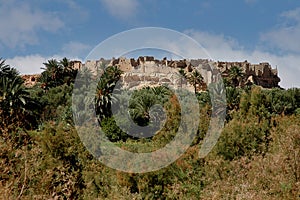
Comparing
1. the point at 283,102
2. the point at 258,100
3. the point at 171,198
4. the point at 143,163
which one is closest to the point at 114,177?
the point at 143,163

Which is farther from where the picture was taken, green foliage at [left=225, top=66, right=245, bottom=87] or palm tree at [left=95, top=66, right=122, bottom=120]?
green foliage at [left=225, top=66, right=245, bottom=87]

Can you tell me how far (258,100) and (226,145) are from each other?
6311 millimetres

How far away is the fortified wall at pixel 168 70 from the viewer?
152 ft

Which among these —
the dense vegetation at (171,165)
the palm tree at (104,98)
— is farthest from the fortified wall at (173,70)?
the dense vegetation at (171,165)

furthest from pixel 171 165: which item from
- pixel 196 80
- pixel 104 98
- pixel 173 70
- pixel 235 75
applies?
pixel 235 75

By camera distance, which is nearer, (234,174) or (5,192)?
(5,192)

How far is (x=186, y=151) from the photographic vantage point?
1532 centimetres

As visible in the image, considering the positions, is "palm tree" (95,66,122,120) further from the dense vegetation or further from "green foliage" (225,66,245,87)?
"green foliage" (225,66,245,87)

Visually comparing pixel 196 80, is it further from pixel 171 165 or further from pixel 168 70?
pixel 171 165

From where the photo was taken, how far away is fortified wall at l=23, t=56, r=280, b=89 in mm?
46209

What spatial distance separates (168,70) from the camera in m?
50.4

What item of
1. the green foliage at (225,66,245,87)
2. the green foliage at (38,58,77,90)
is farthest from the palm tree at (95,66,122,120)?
the green foliage at (225,66,245,87)

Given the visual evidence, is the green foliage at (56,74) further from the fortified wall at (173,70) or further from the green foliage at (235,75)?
the green foliage at (235,75)

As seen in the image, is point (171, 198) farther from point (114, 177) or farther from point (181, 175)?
point (114, 177)
